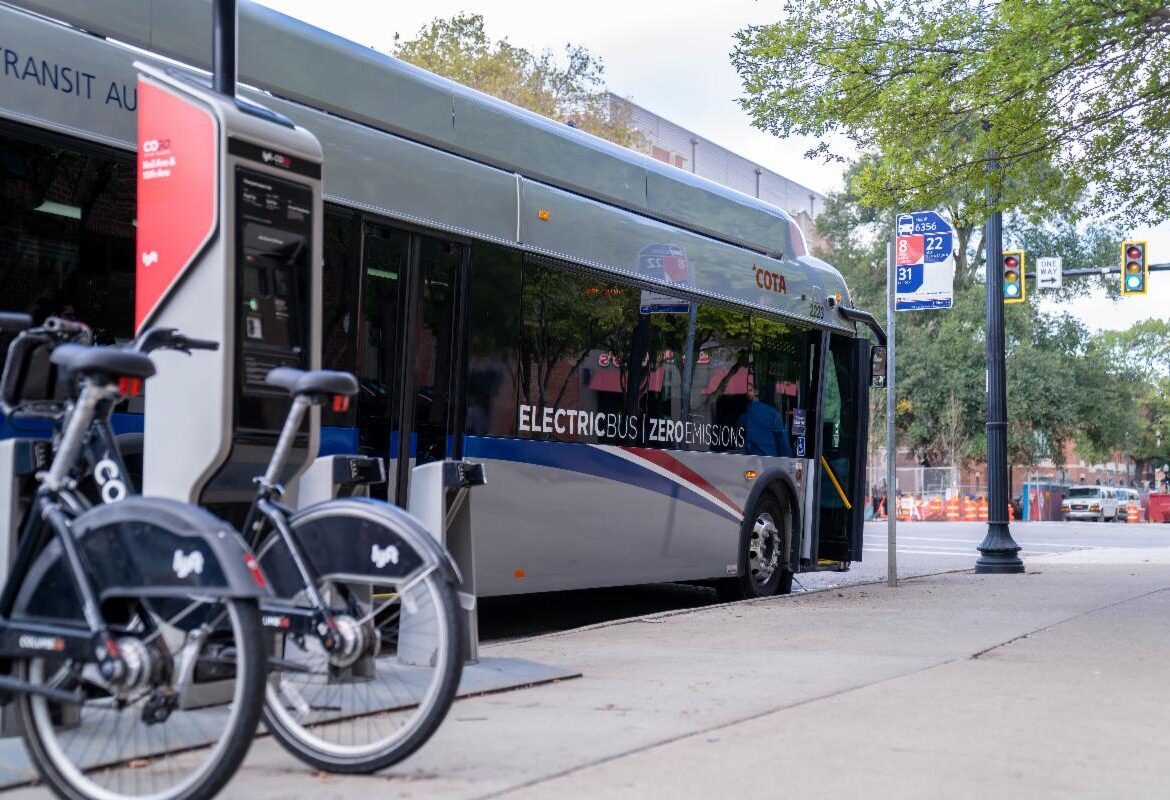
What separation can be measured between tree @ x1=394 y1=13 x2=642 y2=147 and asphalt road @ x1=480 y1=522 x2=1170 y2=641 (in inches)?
536

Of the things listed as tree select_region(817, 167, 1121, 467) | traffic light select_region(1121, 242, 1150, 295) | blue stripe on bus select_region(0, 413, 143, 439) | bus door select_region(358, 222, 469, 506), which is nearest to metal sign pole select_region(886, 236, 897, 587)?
bus door select_region(358, 222, 469, 506)

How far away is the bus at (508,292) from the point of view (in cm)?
721

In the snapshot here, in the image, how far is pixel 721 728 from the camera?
607 centimetres

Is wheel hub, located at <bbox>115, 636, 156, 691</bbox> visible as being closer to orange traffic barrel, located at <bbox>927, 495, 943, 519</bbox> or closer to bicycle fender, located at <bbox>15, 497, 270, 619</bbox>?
bicycle fender, located at <bbox>15, 497, 270, 619</bbox>

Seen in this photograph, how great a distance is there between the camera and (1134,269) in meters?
25.5

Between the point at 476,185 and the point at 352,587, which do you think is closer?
the point at 352,587

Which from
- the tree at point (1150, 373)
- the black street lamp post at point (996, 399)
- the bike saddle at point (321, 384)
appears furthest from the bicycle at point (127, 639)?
the tree at point (1150, 373)

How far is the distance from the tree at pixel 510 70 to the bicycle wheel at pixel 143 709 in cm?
3133

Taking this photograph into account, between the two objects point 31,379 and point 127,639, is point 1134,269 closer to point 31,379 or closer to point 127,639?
point 31,379

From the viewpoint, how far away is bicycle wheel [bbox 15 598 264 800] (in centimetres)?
430

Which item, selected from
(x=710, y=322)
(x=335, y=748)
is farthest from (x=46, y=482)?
(x=710, y=322)

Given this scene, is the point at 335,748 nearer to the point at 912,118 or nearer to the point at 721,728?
the point at 721,728

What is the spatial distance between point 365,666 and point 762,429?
918cm

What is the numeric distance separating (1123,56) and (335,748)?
1000 cm
